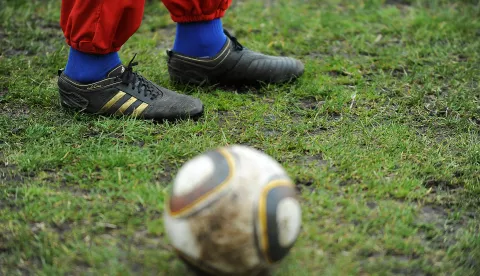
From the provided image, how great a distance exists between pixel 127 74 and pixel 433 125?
1.52 meters

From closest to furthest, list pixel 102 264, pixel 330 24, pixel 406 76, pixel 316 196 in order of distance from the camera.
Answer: pixel 102 264
pixel 316 196
pixel 406 76
pixel 330 24

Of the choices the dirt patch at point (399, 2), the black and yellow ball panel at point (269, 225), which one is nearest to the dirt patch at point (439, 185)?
the black and yellow ball panel at point (269, 225)

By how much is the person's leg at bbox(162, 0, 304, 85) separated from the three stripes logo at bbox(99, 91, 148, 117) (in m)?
0.46

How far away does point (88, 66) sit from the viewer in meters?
2.99

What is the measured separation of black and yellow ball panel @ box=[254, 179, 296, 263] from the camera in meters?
1.84

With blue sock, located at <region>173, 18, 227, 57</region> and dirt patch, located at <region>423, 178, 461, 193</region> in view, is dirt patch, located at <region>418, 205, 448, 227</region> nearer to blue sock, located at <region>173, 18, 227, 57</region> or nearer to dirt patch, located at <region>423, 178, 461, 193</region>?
dirt patch, located at <region>423, 178, 461, 193</region>

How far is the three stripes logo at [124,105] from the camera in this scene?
3.06 m

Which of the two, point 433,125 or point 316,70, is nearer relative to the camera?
point 433,125

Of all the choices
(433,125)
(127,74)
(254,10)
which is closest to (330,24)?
(254,10)

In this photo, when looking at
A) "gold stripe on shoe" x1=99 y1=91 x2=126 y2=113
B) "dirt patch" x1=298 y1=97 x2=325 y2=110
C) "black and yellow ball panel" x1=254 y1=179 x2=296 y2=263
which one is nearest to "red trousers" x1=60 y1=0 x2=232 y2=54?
"gold stripe on shoe" x1=99 y1=91 x2=126 y2=113

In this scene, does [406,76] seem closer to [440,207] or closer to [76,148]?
[440,207]

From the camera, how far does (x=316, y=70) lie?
3.77 m

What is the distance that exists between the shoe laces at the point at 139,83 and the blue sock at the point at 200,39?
37 centimetres

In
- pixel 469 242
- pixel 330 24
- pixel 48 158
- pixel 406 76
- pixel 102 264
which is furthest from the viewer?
pixel 330 24
